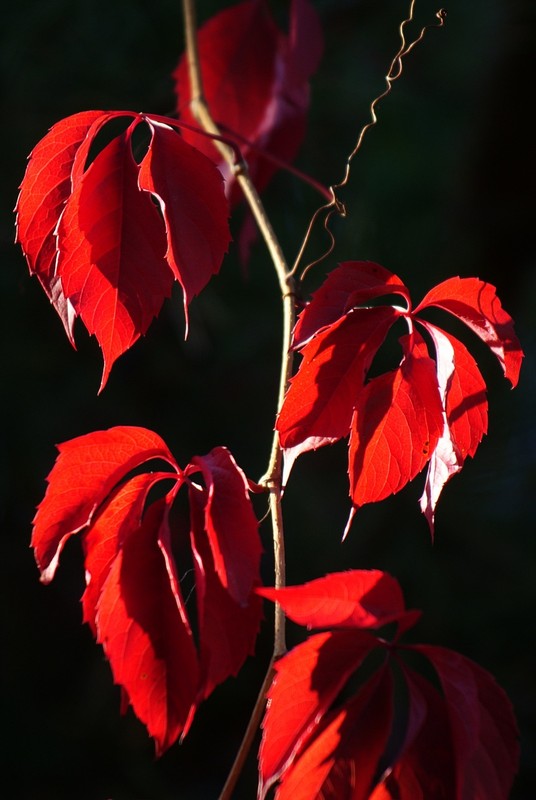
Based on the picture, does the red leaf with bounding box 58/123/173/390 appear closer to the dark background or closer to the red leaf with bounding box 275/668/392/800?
the red leaf with bounding box 275/668/392/800

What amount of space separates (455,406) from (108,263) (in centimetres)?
19

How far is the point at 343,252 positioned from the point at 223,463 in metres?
0.94

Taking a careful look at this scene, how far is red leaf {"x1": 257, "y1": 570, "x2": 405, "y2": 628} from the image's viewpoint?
36 centimetres

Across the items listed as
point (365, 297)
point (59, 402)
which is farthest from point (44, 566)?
point (59, 402)

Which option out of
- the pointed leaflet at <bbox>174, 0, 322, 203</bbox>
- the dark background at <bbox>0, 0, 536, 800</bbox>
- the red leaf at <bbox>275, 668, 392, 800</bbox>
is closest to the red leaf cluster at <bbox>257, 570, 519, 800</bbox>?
the red leaf at <bbox>275, 668, 392, 800</bbox>

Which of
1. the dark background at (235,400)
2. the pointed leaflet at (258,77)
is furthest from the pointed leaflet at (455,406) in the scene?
the dark background at (235,400)

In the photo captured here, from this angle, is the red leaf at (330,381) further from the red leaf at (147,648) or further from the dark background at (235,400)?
the dark background at (235,400)

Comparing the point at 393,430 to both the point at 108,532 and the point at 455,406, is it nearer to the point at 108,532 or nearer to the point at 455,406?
the point at 455,406

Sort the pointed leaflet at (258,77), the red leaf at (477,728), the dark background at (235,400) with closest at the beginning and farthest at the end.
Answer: the red leaf at (477,728) < the pointed leaflet at (258,77) < the dark background at (235,400)

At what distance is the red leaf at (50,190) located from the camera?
1.47 feet

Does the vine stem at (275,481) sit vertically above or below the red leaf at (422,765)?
above

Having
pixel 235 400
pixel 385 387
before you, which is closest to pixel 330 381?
pixel 385 387

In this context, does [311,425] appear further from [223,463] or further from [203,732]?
[203,732]

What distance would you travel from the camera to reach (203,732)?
4.58 feet
